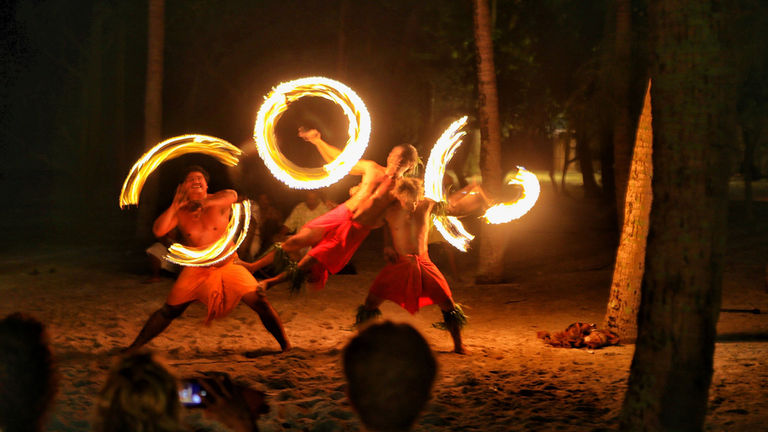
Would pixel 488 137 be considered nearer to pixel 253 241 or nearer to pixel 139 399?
pixel 253 241

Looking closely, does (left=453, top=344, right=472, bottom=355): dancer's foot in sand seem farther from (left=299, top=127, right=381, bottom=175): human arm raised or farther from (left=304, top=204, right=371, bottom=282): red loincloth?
(left=299, top=127, right=381, bottom=175): human arm raised

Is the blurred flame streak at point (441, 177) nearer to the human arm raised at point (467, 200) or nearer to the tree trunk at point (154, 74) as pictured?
the human arm raised at point (467, 200)

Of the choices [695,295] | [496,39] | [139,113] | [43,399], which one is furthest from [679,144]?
[139,113]

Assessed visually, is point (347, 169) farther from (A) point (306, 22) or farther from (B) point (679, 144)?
(A) point (306, 22)

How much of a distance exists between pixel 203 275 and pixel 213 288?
0.54 ft

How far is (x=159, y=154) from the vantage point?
797 cm

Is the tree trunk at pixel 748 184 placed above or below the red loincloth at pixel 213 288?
above

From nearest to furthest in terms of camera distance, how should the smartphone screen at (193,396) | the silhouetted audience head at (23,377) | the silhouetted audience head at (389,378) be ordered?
the silhouetted audience head at (389,378)
the silhouetted audience head at (23,377)
the smartphone screen at (193,396)

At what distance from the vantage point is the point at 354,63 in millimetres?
24188

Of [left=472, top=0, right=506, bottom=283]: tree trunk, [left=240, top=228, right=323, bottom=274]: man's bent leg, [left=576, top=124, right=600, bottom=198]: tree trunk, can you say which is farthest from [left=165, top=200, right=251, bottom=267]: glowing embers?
[left=576, top=124, right=600, bottom=198]: tree trunk

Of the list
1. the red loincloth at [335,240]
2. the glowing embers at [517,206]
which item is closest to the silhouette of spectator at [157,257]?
the red loincloth at [335,240]

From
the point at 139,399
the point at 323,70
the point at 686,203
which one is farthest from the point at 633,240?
the point at 323,70

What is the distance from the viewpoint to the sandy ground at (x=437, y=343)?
5781 mm

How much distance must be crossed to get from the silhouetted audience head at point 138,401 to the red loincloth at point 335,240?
4898 millimetres
